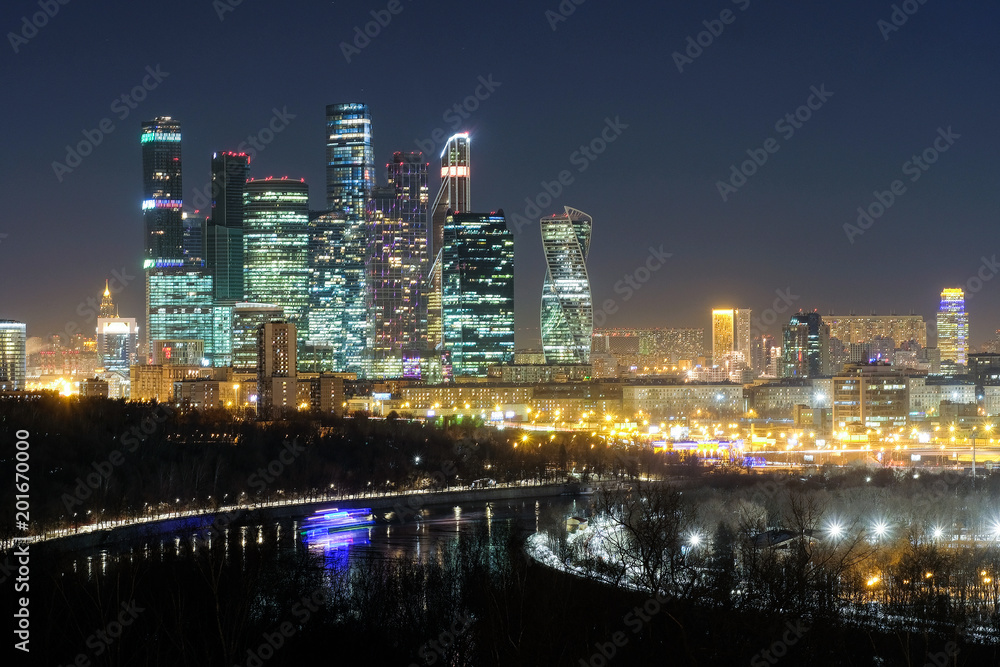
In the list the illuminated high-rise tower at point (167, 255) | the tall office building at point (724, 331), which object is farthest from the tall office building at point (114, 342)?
the tall office building at point (724, 331)

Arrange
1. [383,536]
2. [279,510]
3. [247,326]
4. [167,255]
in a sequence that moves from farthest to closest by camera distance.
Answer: [167,255] < [247,326] < [279,510] < [383,536]

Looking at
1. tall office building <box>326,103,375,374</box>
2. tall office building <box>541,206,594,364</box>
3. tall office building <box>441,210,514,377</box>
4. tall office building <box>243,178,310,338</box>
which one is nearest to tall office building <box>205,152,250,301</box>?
tall office building <box>243,178,310,338</box>

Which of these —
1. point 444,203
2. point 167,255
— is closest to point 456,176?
point 444,203

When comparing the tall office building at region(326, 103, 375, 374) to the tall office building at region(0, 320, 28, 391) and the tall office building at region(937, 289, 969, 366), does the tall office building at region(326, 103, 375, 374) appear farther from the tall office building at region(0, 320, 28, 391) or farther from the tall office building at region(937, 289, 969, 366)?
the tall office building at region(937, 289, 969, 366)

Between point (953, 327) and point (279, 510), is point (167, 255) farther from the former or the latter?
point (279, 510)

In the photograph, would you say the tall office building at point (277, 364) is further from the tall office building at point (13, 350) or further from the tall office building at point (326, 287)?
the tall office building at point (326, 287)

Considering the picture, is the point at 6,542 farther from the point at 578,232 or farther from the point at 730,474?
the point at 578,232

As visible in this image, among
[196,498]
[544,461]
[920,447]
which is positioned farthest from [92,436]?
[920,447]
